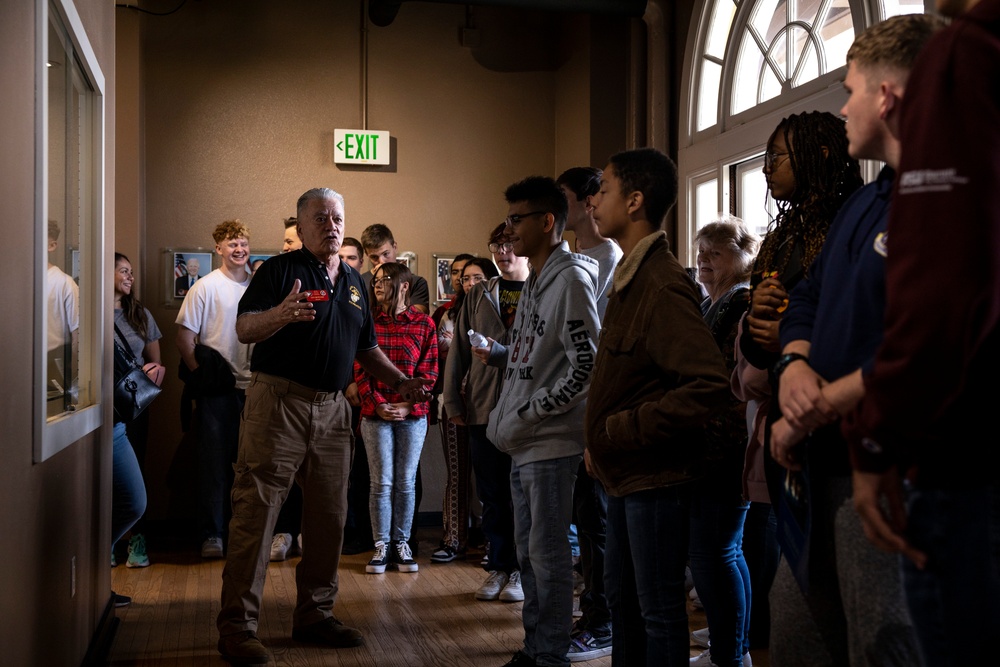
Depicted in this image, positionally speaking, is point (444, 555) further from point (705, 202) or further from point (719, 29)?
point (719, 29)

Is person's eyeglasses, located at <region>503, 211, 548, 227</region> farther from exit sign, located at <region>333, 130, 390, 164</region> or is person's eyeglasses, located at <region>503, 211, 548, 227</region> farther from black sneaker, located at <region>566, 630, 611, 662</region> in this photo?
exit sign, located at <region>333, 130, 390, 164</region>

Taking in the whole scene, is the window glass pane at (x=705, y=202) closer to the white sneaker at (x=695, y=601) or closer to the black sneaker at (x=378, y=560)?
the white sneaker at (x=695, y=601)

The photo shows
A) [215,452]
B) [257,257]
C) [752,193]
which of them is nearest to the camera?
[752,193]

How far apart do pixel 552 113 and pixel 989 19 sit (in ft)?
19.0

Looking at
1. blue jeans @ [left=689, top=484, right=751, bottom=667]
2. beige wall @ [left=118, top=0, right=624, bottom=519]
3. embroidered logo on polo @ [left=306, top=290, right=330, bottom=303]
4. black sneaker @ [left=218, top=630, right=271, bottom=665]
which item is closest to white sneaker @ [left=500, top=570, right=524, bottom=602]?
black sneaker @ [left=218, top=630, right=271, bottom=665]

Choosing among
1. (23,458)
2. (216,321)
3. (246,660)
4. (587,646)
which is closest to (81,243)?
(23,458)

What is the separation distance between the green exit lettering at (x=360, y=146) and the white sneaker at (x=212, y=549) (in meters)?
2.65

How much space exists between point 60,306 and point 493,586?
2270 millimetres

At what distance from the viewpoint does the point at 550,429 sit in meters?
2.78

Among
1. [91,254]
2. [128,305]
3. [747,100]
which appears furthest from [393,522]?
[747,100]

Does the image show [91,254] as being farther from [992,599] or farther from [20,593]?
[992,599]

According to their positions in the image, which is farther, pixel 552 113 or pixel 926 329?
pixel 552 113

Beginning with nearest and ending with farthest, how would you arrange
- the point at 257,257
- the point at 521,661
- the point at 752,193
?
1. the point at 521,661
2. the point at 752,193
3. the point at 257,257

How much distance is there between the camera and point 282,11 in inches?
244
